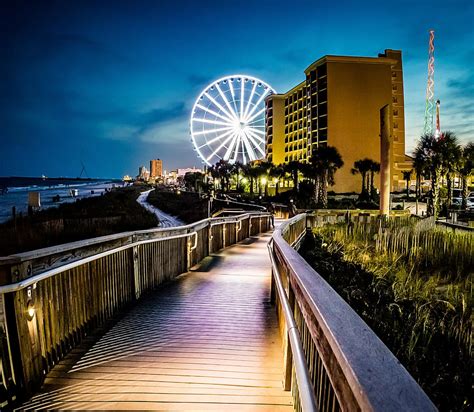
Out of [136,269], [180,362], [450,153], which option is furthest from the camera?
[450,153]

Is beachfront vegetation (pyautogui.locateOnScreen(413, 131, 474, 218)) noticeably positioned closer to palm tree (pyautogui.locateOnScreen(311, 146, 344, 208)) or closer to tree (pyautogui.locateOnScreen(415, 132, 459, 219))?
tree (pyautogui.locateOnScreen(415, 132, 459, 219))

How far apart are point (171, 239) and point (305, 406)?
639 cm

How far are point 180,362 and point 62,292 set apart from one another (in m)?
1.43

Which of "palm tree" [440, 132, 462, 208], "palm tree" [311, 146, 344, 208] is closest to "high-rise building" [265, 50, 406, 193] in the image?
"palm tree" [311, 146, 344, 208]

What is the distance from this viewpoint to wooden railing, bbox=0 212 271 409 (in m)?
3.12

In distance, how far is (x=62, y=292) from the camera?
3912 mm

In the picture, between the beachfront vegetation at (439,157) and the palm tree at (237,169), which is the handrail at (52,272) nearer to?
the beachfront vegetation at (439,157)

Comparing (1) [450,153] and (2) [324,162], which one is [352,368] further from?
(2) [324,162]

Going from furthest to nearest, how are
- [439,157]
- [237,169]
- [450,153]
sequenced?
[237,169], [450,153], [439,157]

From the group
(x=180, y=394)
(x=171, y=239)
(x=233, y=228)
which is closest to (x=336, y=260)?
(x=171, y=239)

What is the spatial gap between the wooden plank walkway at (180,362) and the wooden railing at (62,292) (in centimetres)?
21

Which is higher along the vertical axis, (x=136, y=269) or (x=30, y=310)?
(x=30, y=310)

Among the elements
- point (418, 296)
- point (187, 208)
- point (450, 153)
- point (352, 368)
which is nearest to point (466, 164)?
point (450, 153)

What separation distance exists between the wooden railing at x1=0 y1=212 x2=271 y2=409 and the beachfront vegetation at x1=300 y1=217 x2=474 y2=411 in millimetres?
3274
